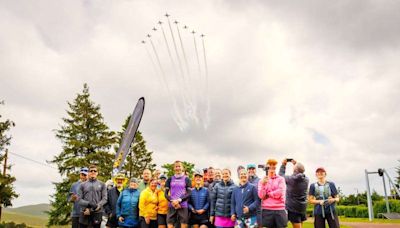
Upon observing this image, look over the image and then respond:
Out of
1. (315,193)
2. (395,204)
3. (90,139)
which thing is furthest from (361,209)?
(315,193)

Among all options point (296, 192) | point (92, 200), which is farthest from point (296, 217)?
point (92, 200)

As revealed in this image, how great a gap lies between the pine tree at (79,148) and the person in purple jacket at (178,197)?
88.7 feet

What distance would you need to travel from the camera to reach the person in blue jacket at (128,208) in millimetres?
10133

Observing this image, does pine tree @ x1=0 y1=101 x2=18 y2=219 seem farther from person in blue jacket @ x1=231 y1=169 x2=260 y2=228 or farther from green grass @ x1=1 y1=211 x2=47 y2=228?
green grass @ x1=1 y1=211 x2=47 y2=228

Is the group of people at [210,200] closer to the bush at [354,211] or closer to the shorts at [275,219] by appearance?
the shorts at [275,219]

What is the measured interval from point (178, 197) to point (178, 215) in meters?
0.44

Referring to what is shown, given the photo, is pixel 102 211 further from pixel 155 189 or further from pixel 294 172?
pixel 294 172

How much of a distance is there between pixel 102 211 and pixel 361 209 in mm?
33217

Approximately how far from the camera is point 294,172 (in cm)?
916

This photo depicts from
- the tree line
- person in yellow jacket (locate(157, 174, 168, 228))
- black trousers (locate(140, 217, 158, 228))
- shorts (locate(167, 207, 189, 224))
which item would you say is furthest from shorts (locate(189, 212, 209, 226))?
the tree line

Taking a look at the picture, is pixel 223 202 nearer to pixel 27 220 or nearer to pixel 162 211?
pixel 162 211

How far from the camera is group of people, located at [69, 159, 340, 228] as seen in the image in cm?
841

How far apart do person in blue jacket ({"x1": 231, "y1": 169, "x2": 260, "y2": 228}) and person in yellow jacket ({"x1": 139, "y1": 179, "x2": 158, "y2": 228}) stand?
2.28 m

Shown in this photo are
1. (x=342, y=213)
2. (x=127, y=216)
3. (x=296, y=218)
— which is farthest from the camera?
(x=342, y=213)
